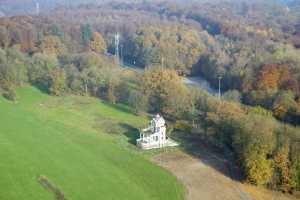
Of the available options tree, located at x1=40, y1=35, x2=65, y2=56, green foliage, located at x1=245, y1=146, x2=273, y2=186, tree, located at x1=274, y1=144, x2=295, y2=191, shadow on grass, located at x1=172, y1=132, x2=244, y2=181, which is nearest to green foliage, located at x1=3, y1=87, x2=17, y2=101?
shadow on grass, located at x1=172, y1=132, x2=244, y2=181

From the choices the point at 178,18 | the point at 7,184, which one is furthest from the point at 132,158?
the point at 178,18

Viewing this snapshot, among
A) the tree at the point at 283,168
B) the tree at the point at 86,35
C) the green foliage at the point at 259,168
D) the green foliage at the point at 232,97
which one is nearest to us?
the tree at the point at 283,168

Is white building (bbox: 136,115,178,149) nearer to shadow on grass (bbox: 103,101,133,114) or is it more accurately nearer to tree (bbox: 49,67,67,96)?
shadow on grass (bbox: 103,101,133,114)

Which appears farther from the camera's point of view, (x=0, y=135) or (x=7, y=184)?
(x=0, y=135)

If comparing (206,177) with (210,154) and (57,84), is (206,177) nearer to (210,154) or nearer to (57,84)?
(210,154)

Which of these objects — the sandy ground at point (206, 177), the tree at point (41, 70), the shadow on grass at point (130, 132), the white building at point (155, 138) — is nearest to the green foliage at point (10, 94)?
the tree at point (41, 70)

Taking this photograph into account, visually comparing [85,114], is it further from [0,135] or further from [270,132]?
[270,132]

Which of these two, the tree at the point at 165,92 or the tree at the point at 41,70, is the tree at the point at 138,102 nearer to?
the tree at the point at 165,92
